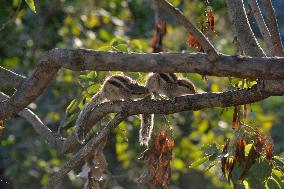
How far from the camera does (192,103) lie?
3578 mm

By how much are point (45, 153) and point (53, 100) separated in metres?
0.51

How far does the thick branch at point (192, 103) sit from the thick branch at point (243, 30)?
20 centimetres

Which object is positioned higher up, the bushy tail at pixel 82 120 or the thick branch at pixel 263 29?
the thick branch at pixel 263 29

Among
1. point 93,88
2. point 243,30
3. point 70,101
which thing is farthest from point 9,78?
point 70,101

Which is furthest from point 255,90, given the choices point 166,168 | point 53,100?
point 53,100

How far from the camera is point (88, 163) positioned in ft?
13.6

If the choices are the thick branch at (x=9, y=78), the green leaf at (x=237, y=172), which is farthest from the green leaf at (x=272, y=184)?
the thick branch at (x=9, y=78)

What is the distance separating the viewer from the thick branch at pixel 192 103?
131 inches

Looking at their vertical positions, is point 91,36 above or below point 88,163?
above

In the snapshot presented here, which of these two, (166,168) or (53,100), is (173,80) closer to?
(166,168)

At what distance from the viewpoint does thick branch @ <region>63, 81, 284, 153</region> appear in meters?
3.32

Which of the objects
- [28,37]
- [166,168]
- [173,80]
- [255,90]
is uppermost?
[28,37]

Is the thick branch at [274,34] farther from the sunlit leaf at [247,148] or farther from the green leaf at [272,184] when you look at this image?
the green leaf at [272,184]

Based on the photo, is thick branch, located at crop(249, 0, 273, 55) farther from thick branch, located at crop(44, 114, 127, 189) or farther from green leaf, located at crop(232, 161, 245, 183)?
thick branch, located at crop(44, 114, 127, 189)
